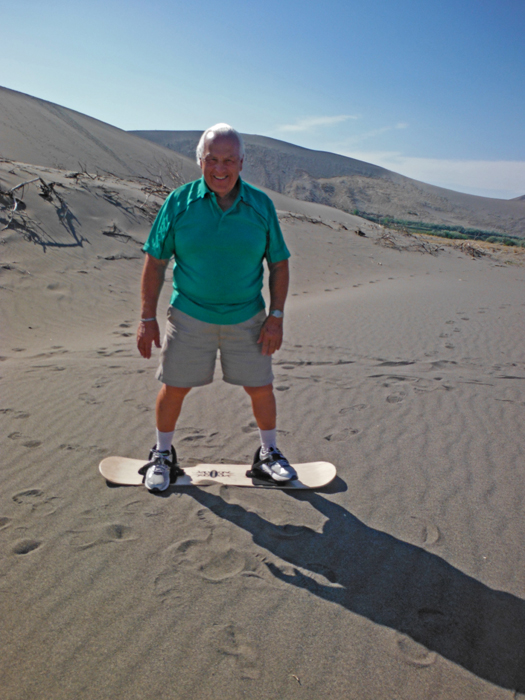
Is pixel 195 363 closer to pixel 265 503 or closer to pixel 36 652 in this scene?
pixel 265 503

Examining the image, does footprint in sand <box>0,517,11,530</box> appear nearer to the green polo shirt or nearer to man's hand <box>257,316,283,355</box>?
the green polo shirt

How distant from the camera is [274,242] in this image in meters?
2.48

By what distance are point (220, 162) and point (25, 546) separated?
2004 mm

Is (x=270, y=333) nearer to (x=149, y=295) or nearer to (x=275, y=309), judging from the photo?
(x=275, y=309)

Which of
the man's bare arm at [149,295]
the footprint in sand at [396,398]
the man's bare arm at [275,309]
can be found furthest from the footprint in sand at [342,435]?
the man's bare arm at [149,295]

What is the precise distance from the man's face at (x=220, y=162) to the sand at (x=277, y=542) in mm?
1653

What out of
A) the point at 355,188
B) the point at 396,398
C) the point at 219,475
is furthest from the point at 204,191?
the point at 355,188

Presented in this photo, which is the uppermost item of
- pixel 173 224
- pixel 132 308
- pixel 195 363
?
pixel 173 224

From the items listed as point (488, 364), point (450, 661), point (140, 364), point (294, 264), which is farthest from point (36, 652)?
point (294, 264)

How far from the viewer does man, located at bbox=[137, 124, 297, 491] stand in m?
2.33

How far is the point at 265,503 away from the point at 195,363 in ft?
2.81

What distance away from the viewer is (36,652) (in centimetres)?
170

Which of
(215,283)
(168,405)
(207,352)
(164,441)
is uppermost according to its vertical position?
(215,283)

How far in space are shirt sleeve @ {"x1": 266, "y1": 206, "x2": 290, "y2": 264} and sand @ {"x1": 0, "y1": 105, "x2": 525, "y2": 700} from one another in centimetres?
131
